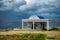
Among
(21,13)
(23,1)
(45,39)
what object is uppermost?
(23,1)

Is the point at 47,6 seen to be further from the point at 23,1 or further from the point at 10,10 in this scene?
the point at 10,10

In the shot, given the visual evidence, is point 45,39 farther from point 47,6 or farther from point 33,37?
point 47,6

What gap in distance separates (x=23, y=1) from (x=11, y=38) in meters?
0.82

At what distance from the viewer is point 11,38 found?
4023 millimetres

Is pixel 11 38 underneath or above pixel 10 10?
underneath

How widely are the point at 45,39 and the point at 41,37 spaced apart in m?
0.09

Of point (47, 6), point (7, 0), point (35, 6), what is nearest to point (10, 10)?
point (7, 0)

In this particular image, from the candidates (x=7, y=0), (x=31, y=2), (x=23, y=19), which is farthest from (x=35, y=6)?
(x=7, y=0)

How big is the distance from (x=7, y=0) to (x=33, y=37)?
0.97 metres

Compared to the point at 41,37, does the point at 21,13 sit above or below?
above

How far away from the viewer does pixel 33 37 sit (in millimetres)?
3994

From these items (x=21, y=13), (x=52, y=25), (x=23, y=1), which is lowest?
(x=52, y=25)

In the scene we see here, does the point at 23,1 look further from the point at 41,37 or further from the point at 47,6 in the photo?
the point at 41,37

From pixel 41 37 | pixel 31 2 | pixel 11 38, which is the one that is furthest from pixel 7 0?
Answer: pixel 41 37
